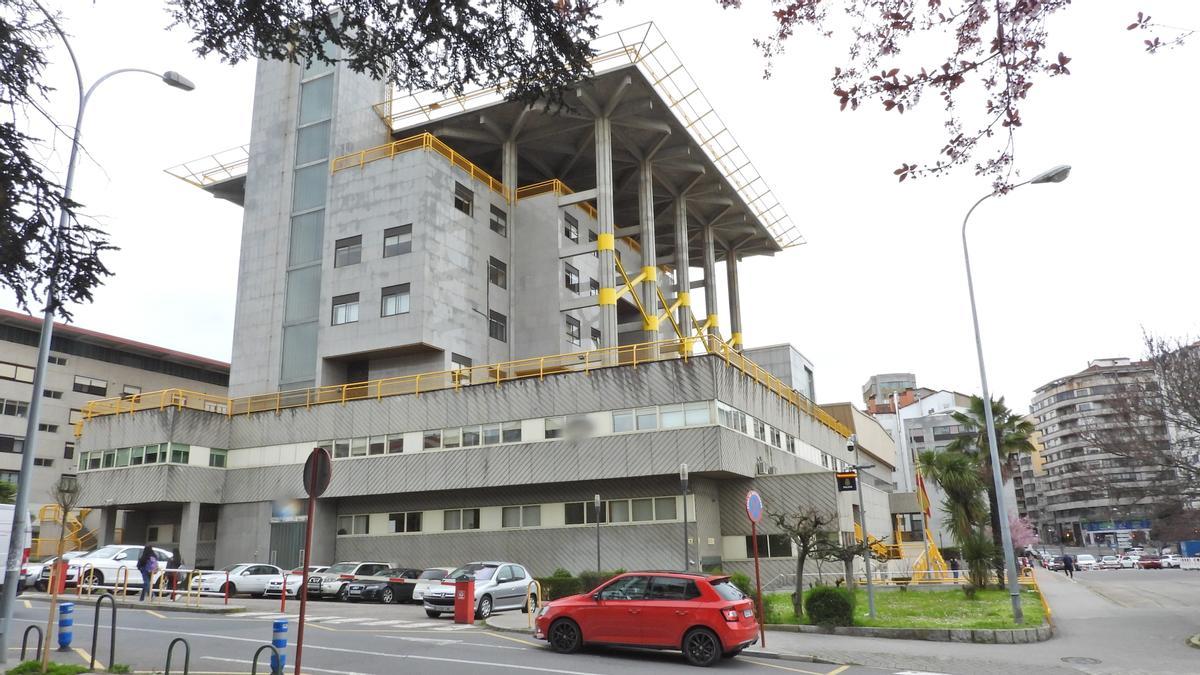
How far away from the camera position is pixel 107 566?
94.0 feet

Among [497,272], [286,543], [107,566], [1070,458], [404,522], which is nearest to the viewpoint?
[107,566]

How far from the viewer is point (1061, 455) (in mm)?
130000

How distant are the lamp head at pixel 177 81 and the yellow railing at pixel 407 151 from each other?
2404 centimetres

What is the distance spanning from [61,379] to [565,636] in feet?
204

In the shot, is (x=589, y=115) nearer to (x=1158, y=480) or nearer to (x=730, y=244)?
(x=730, y=244)

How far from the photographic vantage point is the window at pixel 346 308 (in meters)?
41.6

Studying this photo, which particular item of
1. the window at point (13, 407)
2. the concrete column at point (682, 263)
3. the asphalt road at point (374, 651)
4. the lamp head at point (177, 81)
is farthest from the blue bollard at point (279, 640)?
the window at point (13, 407)

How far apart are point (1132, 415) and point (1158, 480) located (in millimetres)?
1961

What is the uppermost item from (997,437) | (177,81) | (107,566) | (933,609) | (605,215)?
(605,215)

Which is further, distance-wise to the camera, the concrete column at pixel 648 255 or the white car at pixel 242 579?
the concrete column at pixel 648 255

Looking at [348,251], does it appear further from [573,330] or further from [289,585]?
[289,585]

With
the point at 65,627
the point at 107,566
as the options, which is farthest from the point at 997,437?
the point at 65,627

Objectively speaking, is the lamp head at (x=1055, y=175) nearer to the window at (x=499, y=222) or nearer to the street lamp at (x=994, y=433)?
the street lamp at (x=994, y=433)

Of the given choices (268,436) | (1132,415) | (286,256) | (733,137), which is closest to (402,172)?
(286,256)
